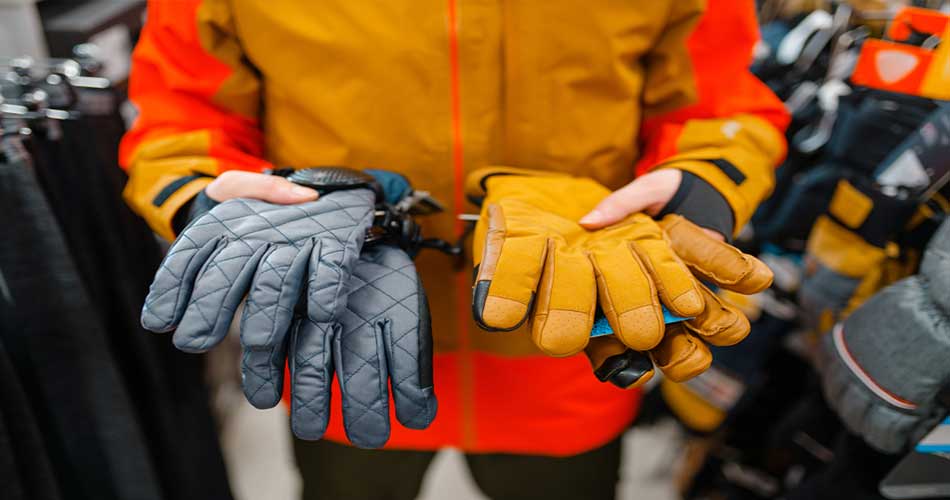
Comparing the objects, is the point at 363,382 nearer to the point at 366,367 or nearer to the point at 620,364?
the point at 366,367

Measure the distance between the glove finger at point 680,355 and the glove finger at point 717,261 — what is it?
0.22ft

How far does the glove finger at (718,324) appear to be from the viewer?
0.67 meters

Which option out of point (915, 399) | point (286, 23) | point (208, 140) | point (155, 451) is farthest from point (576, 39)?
point (155, 451)

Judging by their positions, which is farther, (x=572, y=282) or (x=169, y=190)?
(x=169, y=190)

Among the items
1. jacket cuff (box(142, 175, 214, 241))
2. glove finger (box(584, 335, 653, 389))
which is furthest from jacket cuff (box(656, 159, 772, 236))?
jacket cuff (box(142, 175, 214, 241))

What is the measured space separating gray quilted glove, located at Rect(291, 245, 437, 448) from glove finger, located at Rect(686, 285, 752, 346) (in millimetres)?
284

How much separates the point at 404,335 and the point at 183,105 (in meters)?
0.47

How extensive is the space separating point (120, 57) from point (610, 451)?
123 cm

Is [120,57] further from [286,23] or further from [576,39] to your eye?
[576,39]

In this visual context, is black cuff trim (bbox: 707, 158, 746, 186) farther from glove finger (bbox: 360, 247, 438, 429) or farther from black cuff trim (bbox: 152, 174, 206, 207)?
black cuff trim (bbox: 152, 174, 206, 207)

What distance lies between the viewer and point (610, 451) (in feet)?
3.63

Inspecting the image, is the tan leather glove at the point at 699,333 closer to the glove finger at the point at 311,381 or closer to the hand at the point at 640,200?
the hand at the point at 640,200

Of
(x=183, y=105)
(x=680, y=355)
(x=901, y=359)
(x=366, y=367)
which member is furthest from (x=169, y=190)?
(x=901, y=359)

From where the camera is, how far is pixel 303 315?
0.67 meters
